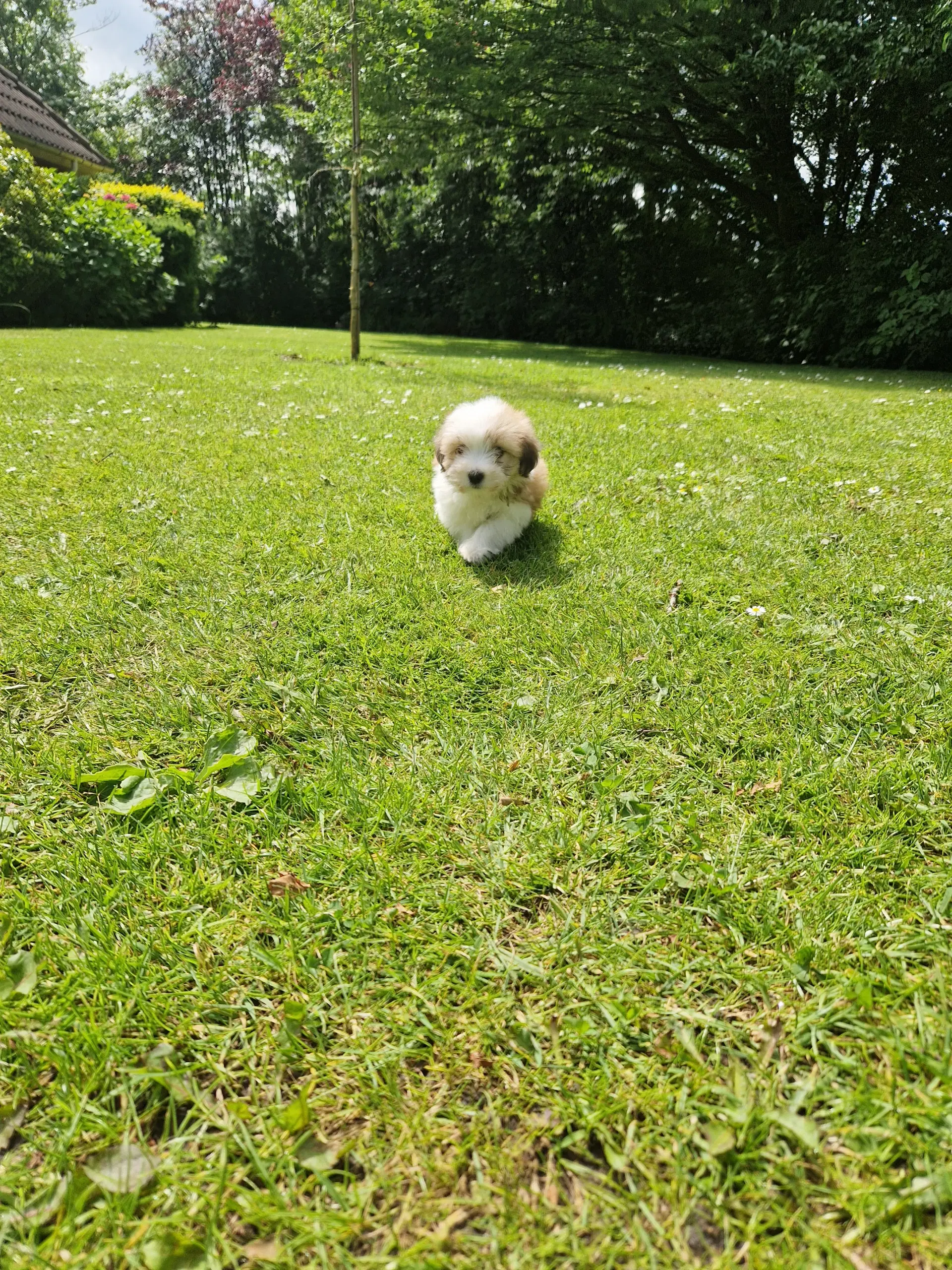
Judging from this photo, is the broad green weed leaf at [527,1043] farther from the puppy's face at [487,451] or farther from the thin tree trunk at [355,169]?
the thin tree trunk at [355,169]

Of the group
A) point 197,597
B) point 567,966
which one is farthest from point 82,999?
point 197,597

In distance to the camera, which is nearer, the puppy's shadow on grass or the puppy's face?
the puppy's shadow on grass

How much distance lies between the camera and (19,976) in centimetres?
159

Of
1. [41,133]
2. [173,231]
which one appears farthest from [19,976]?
[41,133]

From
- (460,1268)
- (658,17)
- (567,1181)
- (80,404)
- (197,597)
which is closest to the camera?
(460,1268)

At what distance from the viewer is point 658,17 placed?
48.8ft

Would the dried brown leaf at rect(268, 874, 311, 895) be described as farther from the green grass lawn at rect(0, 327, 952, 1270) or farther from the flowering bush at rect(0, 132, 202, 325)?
the flowering bush at rect(0, 132, 202, 325)

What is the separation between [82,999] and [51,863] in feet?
1.56

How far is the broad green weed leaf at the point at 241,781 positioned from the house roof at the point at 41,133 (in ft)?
79.4

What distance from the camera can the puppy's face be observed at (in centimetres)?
380

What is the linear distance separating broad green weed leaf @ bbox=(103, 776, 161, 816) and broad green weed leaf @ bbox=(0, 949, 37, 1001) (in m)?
0.51

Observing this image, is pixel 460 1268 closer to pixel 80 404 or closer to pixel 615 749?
pixel 615 749

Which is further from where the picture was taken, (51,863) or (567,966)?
(51,863)

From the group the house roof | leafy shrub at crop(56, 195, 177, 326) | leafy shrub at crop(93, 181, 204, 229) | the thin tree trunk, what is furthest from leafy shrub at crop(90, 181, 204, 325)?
the thin tree trunk
